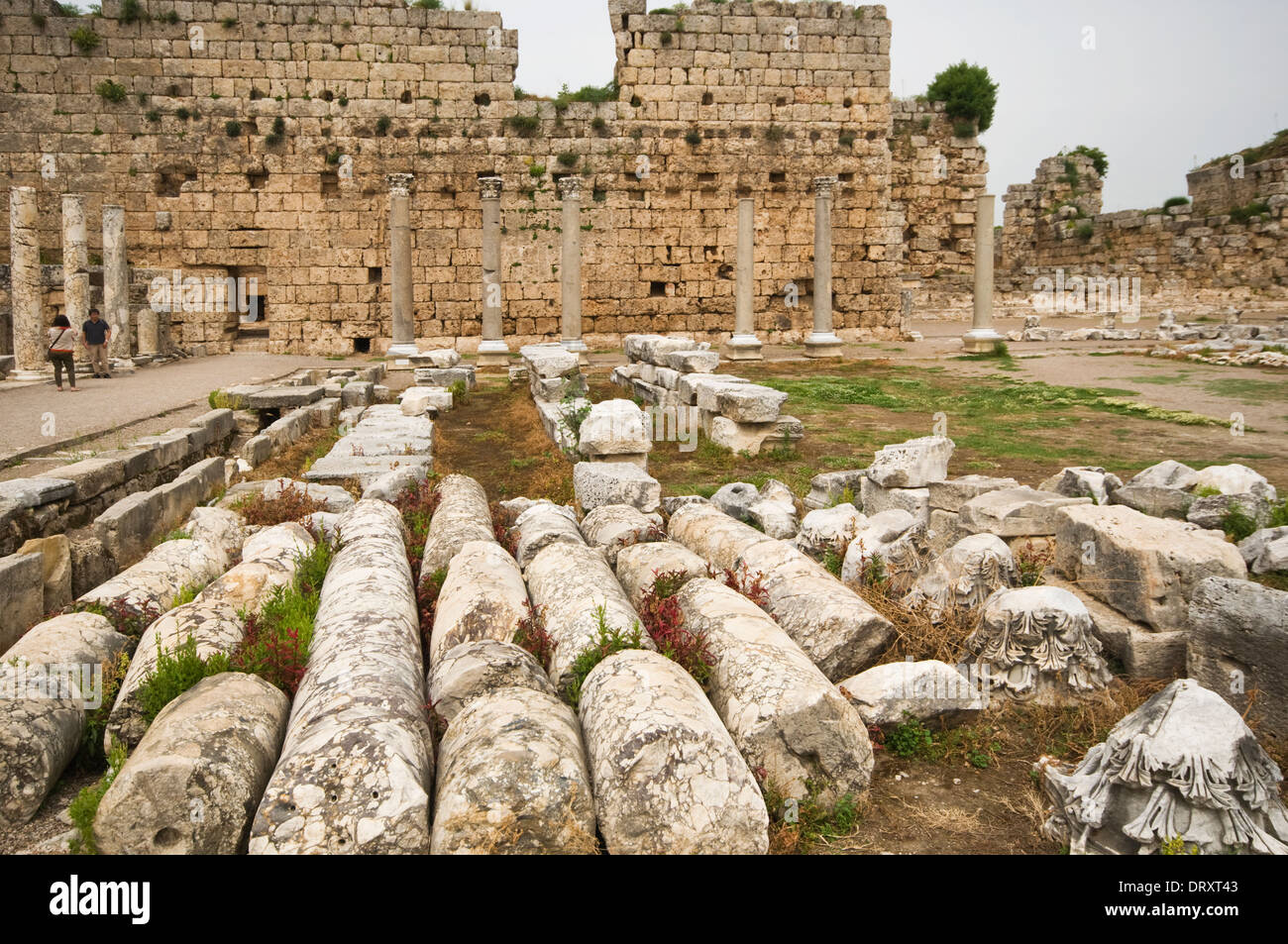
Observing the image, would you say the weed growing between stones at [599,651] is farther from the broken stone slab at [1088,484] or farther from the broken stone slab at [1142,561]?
the broken stone slab at [1088,484]

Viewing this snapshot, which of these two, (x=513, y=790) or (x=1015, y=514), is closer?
(x=513, y=790)

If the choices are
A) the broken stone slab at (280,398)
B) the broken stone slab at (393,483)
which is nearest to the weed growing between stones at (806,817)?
the broken stone slab at (393,483)

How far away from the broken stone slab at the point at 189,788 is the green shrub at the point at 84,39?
21.0 meters

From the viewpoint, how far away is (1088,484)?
23.6 ft

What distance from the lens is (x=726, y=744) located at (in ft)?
12.0

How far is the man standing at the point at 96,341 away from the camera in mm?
A: 15805

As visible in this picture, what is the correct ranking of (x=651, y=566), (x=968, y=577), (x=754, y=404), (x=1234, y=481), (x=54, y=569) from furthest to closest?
(x=754, y=404)
(x=1234, y=481)
(x=54, y=569)
(x=651, y=566)
(x=968, y=577)

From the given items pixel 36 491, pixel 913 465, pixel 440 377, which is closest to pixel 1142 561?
pixel 913 465

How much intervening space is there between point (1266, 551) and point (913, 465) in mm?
2371

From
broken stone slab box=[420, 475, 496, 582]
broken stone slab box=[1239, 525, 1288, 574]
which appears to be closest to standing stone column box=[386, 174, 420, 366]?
broken stone slab box=[420, 475, 496, 582]

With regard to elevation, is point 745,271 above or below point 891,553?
above

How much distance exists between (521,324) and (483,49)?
5.87 m

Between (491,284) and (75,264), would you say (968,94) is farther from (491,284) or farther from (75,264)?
(75,264)

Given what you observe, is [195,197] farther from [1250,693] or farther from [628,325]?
[1250,693]
